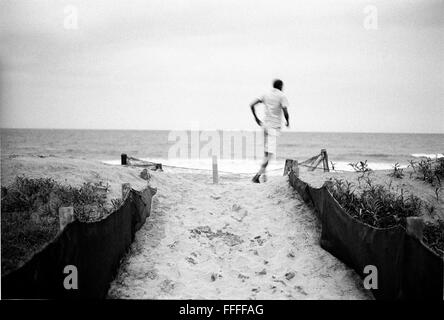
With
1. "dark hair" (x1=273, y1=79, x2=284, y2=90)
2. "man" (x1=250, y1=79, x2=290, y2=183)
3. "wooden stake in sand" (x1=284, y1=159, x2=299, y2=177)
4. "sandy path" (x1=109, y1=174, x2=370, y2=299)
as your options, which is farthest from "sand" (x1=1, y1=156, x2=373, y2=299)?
"dark hair" (x1=273, y1=79, x2=284, y2=90)

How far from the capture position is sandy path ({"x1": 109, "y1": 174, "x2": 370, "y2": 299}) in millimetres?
4262

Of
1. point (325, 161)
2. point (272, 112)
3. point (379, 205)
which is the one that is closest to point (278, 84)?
point (272, 112)

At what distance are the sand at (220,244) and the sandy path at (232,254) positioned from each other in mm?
11

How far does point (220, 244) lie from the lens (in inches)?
213

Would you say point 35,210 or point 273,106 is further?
point 273,106

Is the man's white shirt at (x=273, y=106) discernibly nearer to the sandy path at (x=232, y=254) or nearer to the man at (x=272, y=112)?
the man at (x=272, y=112)

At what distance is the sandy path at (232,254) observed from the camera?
4.26 metres

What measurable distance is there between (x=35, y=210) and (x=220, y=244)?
276 centimetres

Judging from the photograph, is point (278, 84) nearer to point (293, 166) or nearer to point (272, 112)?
point (272, 112)

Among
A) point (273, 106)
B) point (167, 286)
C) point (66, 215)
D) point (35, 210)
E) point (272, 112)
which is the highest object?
point (273, 106)

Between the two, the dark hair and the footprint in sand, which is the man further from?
the footprint in sand

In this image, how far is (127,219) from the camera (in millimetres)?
4863

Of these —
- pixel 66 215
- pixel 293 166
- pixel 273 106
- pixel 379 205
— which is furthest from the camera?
pixel 273 106

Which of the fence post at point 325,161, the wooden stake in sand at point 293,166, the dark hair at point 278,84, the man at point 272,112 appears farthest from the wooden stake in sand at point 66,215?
the fence post at point 325,161
